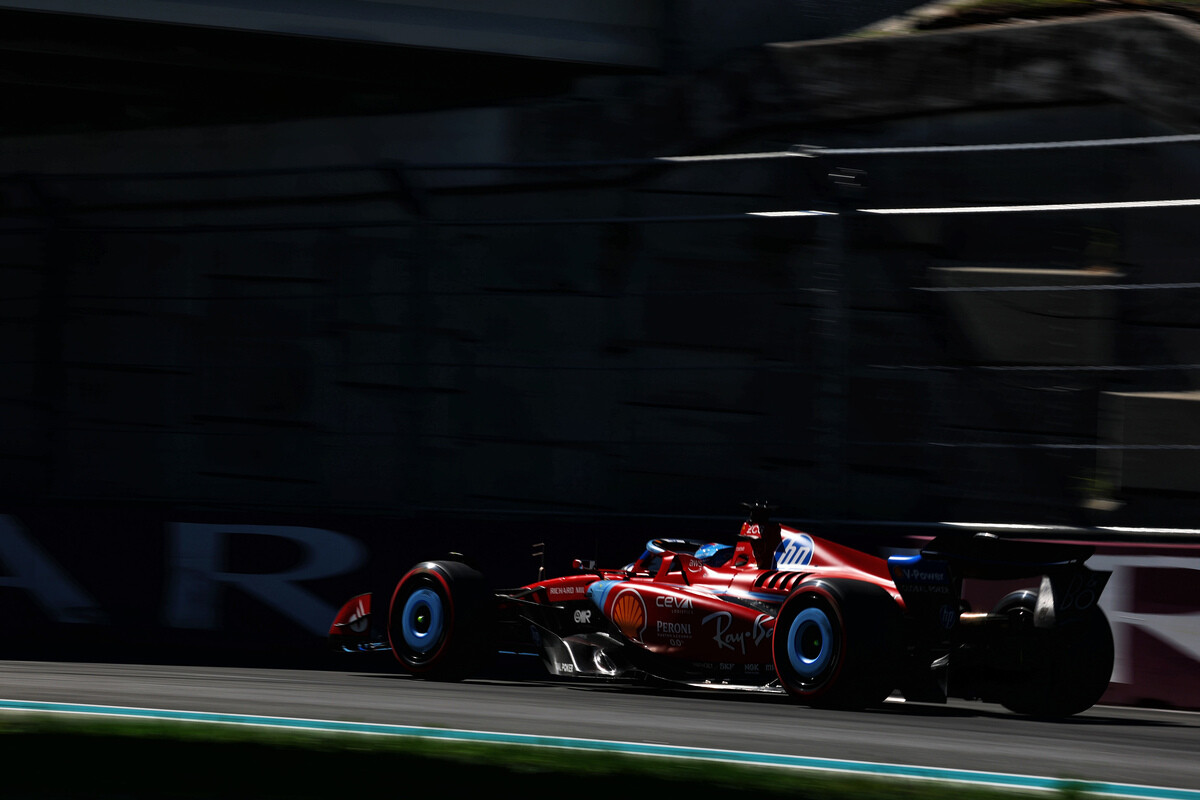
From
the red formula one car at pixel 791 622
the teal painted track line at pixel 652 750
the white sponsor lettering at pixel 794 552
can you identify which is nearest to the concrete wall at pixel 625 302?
the white sponsor lettering at pixel 794 552

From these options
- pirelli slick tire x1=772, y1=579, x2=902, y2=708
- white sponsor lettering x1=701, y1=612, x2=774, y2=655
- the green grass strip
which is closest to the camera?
the green grass strip

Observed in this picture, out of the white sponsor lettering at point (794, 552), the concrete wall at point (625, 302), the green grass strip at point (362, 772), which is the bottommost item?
the green grass strip at point (362, 772)

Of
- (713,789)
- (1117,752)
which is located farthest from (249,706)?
(1117,752)

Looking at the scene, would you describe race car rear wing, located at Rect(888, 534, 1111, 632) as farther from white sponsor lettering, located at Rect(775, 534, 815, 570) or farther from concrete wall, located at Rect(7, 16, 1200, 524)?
concrete wall, located at Rect(7, 16, 1200, 524)

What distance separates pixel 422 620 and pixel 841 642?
8.16ft

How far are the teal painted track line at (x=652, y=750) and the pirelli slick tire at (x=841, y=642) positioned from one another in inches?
53.1

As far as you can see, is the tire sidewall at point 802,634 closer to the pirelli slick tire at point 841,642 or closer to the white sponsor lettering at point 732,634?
the pirelli slick tire at point 841,642

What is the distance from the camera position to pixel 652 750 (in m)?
4.62

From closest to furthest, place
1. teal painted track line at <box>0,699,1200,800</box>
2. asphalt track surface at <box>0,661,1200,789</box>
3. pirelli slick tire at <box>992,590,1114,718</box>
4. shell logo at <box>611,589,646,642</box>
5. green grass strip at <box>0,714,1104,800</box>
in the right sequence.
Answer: green grass strip at <box>0,714,1104,800</box>
teal painted track line at <box>0,699,1200,800</box>
asphalt track surface at <box>0,661,1200,789</box>
pirelli slick tire at <box>992,590,1114,718</box>
shell logo at <box>611,589,646,642</box>

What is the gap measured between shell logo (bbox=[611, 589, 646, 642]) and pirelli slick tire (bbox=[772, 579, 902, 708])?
3.12 feet

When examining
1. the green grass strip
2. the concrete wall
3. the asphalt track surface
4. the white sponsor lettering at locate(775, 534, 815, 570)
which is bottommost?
the asphalt track surface

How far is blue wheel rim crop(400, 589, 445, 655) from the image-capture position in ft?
24.2

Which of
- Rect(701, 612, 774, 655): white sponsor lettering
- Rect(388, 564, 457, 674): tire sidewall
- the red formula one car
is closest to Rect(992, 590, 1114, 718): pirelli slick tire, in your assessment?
the red formula one car

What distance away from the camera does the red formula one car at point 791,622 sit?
5906 mm
